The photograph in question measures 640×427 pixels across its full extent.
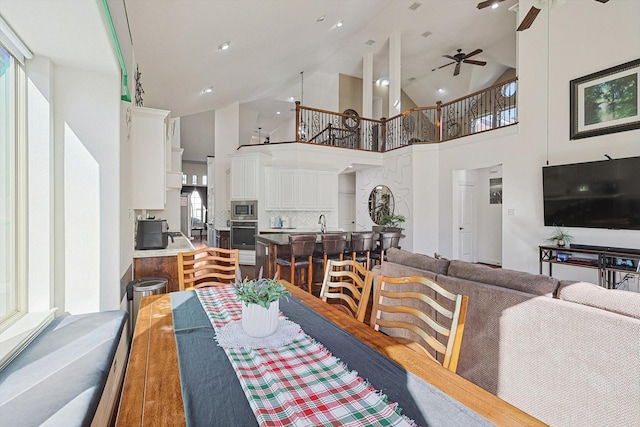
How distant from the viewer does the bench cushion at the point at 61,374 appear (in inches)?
45.7

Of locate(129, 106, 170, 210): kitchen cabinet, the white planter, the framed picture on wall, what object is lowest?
the white planter

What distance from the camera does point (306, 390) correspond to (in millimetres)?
949

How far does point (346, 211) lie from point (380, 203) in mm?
2216

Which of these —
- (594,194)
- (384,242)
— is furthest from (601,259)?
(384,242)

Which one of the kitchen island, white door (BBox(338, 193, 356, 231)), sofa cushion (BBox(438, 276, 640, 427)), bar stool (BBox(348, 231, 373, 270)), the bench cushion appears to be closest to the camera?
the bench cushion

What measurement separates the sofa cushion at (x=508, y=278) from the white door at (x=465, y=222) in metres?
5.04

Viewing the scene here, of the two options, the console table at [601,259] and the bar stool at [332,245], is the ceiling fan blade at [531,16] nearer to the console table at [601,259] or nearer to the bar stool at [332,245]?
the console table at [601,259]

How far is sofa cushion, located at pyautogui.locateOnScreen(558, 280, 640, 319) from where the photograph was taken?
1.54 m

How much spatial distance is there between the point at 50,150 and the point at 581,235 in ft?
20.3

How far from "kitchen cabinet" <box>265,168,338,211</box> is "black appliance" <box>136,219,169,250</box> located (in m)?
4.31

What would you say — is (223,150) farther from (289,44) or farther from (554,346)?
(554,346)

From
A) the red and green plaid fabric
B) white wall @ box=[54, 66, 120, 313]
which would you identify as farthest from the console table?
white wall @ box=[54, 66, 120, 313]

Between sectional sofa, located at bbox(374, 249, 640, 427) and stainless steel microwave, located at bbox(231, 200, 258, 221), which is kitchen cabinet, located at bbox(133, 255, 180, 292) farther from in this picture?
stainless steel microwave, located at bbox(231, 200, 258, 221)

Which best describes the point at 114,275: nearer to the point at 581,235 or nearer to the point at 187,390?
the point at 187,390
